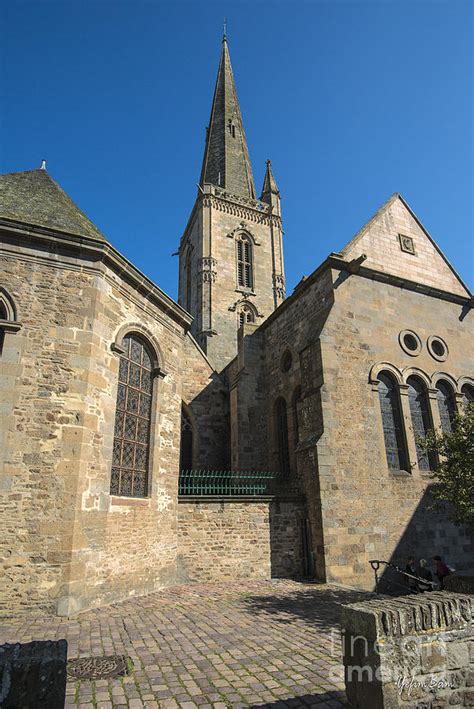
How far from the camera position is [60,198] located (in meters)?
11.4

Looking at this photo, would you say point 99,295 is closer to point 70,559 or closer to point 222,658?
point 70,559

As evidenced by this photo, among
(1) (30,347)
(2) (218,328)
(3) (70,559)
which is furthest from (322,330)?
(2) (218,328)

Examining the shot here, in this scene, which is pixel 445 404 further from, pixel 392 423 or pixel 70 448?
pixel 70 448

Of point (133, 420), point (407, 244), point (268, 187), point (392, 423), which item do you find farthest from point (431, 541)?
point (268, 187)

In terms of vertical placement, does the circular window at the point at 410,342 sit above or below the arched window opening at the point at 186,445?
above

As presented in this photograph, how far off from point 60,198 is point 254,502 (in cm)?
941

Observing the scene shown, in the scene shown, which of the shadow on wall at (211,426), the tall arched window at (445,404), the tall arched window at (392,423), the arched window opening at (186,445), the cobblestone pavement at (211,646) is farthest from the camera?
the arched window opening at (186,445)

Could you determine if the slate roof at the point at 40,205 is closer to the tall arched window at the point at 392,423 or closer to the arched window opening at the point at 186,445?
the arched window opening at the point at 186,445

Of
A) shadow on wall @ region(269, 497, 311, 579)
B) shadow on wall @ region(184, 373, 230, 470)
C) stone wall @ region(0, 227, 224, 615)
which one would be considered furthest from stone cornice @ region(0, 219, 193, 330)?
shadow on wall @ region(184, 373, 230, 470)

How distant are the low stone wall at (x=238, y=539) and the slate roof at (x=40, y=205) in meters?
7.16

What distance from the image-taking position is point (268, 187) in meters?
35.0

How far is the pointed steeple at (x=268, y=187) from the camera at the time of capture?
114 feet

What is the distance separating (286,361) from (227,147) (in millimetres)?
26273

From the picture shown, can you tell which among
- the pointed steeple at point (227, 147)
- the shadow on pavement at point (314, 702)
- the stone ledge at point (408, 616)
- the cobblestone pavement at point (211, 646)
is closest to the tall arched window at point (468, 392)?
the cobblestone pavement at point (211, 646)
